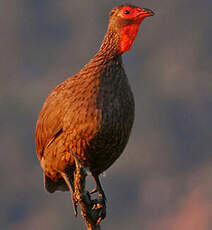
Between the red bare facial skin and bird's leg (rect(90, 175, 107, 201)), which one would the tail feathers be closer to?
bird's leg (rect(90, 175, 107, 201))

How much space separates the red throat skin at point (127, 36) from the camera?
16.7 ft

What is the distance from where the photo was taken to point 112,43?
16.8 feet

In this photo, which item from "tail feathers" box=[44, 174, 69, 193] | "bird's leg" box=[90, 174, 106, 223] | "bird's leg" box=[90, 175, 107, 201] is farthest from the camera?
"tail feathers" box=[44, 174, 69, 193]

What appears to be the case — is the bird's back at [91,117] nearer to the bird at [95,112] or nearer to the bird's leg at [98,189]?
the bird at [95,112]

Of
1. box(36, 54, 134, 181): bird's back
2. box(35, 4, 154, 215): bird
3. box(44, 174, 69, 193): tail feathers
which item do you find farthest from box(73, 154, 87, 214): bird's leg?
box(44, 174, 69, 193): tail feathers

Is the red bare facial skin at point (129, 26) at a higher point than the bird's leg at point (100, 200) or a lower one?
higher

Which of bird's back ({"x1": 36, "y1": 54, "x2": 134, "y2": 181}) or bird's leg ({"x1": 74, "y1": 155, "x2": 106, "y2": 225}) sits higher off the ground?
bird's back ({"x1": 36, "y1": 54, "x2": 134, "y2": 181})

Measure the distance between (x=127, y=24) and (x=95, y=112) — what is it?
1217mm

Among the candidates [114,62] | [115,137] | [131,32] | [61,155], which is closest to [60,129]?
[61,155]

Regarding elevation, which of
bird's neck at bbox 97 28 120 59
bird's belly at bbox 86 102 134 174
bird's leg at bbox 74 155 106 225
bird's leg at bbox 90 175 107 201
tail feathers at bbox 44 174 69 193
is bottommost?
bird's leg at bbox 74 155 106 225

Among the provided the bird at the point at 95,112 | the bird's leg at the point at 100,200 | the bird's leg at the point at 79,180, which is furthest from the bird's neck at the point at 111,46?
the bird's leg at the point at 100,200

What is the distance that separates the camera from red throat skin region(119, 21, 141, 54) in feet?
16.7

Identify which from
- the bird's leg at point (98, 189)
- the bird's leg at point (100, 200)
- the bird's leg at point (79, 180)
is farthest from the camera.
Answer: the bird's leg at point (98, 189)

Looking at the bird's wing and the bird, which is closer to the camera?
the bird
